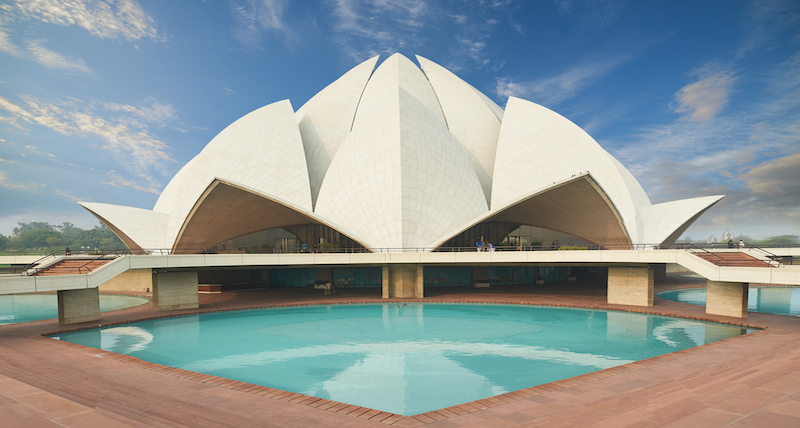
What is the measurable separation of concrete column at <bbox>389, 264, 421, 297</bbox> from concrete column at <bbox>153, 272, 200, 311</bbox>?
10.6 meters

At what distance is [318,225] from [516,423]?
28198mm

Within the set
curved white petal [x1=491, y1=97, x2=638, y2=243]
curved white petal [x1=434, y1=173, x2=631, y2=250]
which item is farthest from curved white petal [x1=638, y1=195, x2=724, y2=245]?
curved white petal [x1=434, y1=173, x2=631, y2=250]

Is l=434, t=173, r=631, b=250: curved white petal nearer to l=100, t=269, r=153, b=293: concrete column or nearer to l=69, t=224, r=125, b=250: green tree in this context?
l=100, t=269, r=153, b=293: concrete column

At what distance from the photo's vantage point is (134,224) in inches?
1217

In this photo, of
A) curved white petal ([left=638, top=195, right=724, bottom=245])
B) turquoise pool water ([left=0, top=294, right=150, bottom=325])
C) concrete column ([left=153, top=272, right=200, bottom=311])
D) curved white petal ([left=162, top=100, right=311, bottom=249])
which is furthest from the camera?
curved white petal ([left=162, top=100, right=311, bottom=249])

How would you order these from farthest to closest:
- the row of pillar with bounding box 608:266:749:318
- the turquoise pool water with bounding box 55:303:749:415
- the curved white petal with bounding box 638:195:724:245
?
the curved white petal with bounding box 638:195:724:245, the row of pillar with bounding box 608:266:749:318, the turquoise pool water with bounding box 55:303:749:415

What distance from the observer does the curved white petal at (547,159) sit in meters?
28.9

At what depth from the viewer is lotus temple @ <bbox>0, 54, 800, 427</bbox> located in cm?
A: 667

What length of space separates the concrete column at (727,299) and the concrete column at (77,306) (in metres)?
25.9

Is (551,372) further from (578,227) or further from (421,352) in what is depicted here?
(578,227)

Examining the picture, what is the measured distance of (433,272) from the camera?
93.5 feet

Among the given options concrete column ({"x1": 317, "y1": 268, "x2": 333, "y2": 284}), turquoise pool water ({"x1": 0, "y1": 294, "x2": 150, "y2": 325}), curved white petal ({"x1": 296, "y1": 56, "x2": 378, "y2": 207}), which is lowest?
turquoise pool water ({"x1": 0, "y1": 294, "x2": 150, "y2": 325})

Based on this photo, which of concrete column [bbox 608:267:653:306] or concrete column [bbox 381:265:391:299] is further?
concrete column [bbox 381:265:391:299]

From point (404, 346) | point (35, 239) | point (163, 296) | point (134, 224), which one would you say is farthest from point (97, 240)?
point (404, 346)
